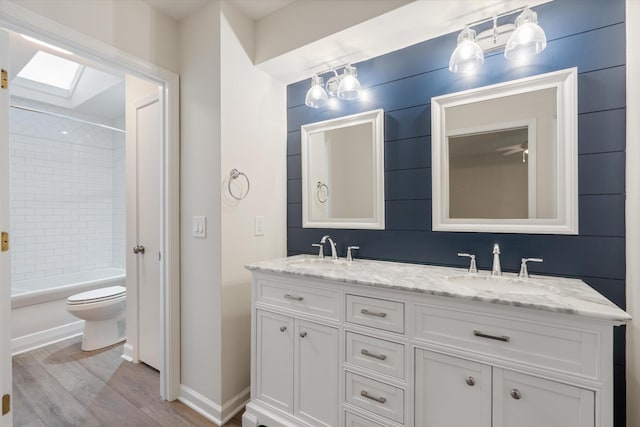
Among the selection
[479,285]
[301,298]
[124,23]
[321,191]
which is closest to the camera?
[479,285]

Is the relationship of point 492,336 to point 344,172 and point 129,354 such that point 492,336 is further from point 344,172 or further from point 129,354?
point 129,354

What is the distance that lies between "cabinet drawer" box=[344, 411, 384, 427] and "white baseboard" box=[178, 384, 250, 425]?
0.81m

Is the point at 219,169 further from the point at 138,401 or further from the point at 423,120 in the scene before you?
the point at 138,401

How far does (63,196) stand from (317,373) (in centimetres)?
381

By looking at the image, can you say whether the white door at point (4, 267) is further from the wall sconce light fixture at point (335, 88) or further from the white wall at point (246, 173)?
the wall sconce light fixture at point (335, 88)

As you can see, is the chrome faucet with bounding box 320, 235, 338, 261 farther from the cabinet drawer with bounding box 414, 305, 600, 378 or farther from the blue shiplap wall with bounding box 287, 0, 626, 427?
the cabinet drawer with bounding box 414, 305, 600, 378

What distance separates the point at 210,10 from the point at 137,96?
1.03 m

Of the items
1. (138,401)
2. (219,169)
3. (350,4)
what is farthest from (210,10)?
(138,401)

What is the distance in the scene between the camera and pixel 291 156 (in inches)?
90.0

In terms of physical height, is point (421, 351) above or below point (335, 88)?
below

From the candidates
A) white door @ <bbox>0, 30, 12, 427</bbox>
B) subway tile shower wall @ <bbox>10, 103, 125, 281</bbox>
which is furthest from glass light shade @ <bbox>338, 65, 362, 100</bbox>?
subway tile shower wall @ <bbox>10, 103, 125, 281</bbox>

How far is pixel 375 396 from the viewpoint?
133 cm

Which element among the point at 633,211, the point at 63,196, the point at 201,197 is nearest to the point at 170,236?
the point at 201,197

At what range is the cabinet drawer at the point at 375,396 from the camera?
1.28 m
